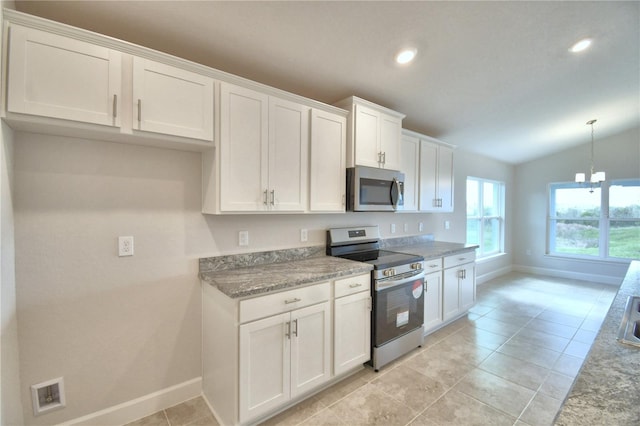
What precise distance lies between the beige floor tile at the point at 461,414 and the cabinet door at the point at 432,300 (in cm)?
92

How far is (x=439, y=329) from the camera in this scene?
10.9 feet

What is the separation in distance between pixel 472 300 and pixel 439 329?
29.5 inches

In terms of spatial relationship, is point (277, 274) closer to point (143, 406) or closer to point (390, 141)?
point (143, 406)

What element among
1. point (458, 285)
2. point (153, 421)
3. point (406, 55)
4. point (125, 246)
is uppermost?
point (406, 55)

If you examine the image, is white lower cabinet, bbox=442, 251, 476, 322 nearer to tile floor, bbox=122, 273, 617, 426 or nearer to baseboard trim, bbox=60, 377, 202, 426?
tile floor, bbox=122, 273, 617, 426

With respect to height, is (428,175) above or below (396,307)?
above

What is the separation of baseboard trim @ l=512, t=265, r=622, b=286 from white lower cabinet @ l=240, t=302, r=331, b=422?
616cm

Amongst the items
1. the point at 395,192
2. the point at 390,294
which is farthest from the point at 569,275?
the point at 390,294

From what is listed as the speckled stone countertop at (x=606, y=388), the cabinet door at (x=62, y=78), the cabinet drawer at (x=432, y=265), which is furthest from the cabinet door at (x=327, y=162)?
the speckled stone countertop at (x=606, y=388)

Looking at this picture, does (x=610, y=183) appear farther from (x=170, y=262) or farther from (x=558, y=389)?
(x=170, y=262)

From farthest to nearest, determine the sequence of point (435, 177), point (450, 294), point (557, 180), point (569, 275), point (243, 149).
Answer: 1. point (557, 180)
2. point (569, 275)
3. point (435, 177)
4. point (450, 294)
5. point (243, 149)

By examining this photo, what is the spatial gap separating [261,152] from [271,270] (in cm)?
93

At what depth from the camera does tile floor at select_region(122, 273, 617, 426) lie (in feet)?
6.40

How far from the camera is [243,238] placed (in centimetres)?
236
